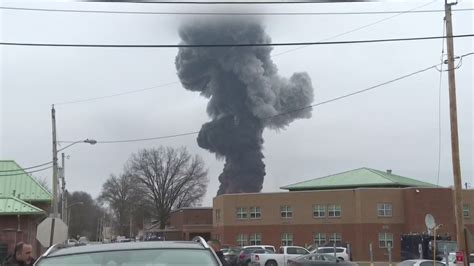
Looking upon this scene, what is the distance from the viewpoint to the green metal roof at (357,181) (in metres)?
72.3

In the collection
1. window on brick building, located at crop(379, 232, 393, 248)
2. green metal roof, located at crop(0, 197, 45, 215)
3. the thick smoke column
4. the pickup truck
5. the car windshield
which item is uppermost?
the thick smoke column

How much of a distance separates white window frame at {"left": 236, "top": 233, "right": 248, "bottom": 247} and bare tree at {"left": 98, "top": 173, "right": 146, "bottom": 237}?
3719cm

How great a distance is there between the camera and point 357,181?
244 feet

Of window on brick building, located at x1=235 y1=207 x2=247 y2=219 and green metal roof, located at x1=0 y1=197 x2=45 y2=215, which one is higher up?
window on brick building, located at x1=235 y1=207 x2=247 y2=219

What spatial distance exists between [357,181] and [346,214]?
7.83 metres

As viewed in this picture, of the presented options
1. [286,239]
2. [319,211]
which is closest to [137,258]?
[319,211]

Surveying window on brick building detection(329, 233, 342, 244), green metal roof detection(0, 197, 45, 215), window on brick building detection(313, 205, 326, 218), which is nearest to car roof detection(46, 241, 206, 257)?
green metal roof detection(0, 197, 45, 215)

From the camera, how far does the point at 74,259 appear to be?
4.92 metres

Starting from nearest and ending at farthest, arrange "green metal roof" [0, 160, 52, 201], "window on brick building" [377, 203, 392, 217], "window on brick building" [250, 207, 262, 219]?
"green metal roof" [0, 160, 52, 201], "window on brick building" [377, 203, 392, 217], "window on brick building" [250, 207, 262, 219]

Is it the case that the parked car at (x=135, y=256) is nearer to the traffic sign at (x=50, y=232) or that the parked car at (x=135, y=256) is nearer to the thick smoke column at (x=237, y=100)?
the traffic sign at (x=50, y=232)

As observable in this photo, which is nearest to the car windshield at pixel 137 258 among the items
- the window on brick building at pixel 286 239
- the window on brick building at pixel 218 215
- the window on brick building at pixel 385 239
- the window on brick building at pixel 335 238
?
the window on brick building at pixel 385 239

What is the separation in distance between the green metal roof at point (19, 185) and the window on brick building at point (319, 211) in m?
33.0

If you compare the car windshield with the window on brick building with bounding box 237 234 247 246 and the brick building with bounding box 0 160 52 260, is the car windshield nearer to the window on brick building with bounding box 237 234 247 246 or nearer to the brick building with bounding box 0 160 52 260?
the brick building with bounding box 0 160 52 260

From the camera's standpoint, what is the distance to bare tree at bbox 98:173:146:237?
107 meters
